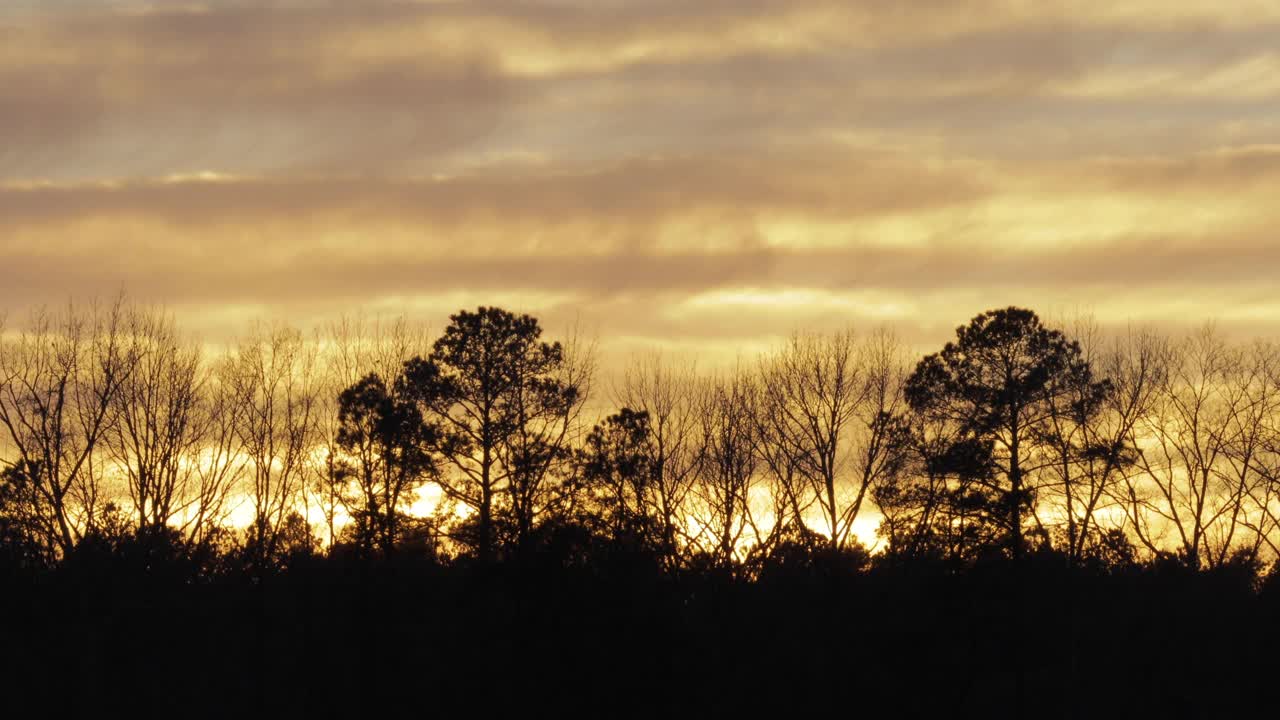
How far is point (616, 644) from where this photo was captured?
2917 centimetres

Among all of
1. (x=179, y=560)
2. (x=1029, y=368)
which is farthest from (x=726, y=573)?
(x=179, y=560)

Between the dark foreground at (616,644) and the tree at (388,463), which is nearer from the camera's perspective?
the dark foreground at (616,644)

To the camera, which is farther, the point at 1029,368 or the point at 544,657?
the point at 1029,368

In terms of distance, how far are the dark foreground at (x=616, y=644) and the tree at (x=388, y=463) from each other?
235 centimetres

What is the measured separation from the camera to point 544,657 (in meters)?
29.2

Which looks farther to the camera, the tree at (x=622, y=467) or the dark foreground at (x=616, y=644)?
the tree at (x=622, y=467)

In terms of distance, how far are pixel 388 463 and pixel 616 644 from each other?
24437 millimetres

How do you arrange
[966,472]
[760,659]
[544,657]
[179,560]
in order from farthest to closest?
[966,472] < [179,560] < [760,659] < [544,657]

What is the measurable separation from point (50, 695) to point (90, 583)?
5197 mm

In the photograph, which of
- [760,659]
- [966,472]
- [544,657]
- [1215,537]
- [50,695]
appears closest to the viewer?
[544,657]

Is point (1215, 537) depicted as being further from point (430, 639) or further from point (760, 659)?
point (430, 639)

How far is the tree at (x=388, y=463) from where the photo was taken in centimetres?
5066

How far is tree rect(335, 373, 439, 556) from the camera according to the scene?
166ft

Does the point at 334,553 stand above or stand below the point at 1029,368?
below
